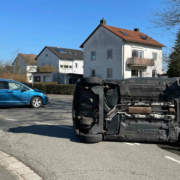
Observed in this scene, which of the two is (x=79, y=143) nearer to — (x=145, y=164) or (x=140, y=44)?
(x=145, y=164)

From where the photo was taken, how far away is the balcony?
125 feet

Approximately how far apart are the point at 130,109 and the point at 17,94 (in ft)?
30.1

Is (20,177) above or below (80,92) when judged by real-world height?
below

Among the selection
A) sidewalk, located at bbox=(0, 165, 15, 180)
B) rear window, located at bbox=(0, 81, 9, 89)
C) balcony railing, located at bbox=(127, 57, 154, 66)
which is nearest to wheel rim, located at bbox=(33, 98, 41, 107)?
rear window, located at bbox=(0, 81, 9, 89)

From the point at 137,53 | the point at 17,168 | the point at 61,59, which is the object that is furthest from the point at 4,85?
the point at 61,59

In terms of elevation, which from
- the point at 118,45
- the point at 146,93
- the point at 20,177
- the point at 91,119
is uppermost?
the point at 118,45

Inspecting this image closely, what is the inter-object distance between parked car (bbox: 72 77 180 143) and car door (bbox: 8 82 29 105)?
8.37 metres

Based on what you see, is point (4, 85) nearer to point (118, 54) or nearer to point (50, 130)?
point (50, 130)

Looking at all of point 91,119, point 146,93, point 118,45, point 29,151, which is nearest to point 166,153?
point 146,93

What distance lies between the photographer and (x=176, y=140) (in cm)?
Answer: 620

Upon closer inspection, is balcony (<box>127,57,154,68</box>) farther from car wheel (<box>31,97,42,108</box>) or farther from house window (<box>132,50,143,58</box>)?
→ car wheel (<box>31,97,42,108</box>)

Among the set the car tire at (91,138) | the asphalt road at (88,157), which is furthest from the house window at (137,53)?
the car tire at (91,138)

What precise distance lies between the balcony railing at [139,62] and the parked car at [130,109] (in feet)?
106

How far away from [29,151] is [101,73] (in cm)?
3500
